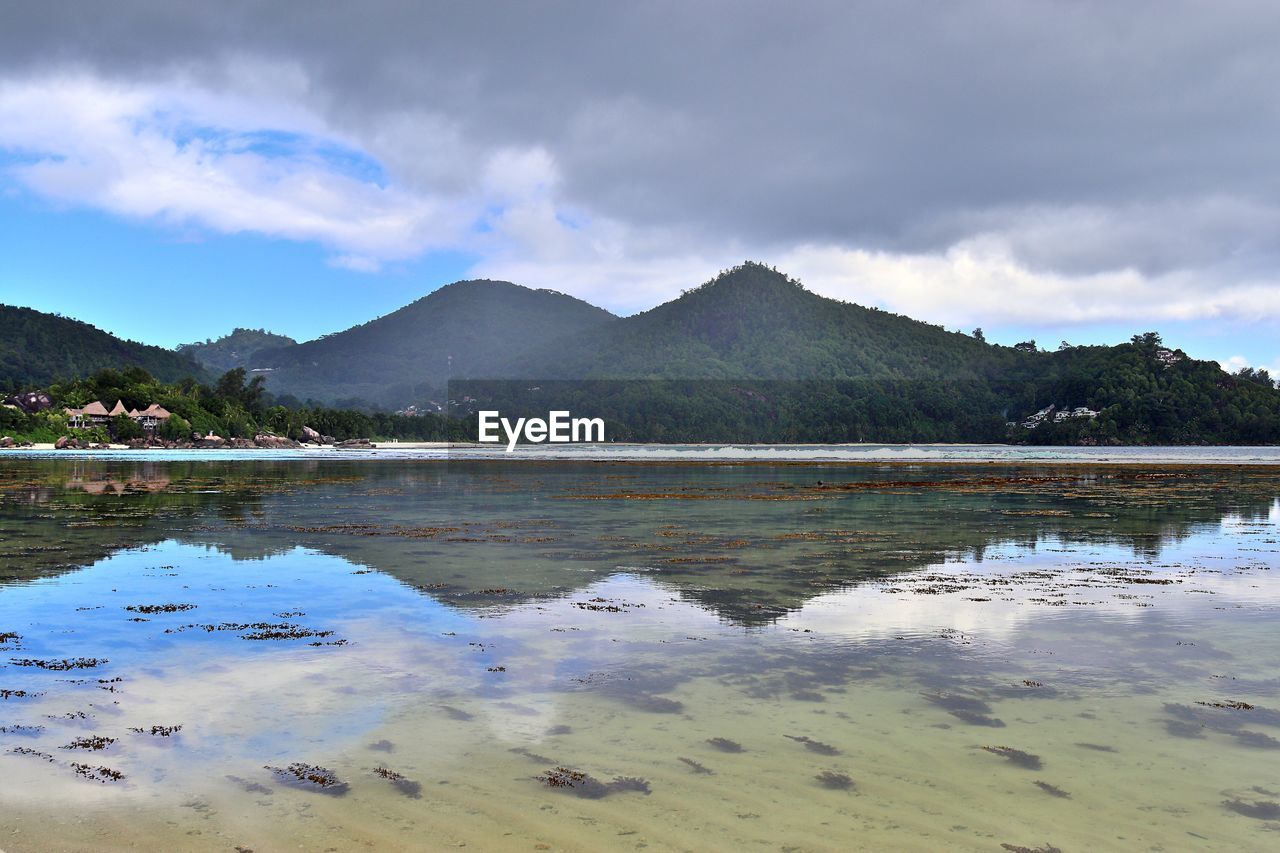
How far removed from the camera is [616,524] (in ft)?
98.9

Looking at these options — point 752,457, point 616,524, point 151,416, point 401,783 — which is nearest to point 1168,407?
point 752,457

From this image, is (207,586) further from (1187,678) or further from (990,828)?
(1187,678)

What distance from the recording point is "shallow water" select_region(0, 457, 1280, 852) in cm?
712

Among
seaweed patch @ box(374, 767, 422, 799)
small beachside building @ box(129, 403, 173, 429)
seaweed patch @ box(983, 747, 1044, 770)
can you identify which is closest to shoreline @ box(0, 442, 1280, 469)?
small beachside building @ box(129, 403, 173, 429)

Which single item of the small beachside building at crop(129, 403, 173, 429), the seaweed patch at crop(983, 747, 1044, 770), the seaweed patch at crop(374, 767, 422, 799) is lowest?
the seaweed patch at crop(374, 767, 422, 799)

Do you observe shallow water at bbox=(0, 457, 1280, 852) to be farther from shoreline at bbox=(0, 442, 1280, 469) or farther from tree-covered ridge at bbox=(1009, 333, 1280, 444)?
tree-covered ridge at bbox=(1009, 333, 1280, 444)

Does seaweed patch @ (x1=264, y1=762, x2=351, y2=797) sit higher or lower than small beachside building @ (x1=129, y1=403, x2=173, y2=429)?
lower

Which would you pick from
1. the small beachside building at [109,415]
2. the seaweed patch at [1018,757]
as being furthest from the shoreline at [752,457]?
the seaweed patch at [1018,757]

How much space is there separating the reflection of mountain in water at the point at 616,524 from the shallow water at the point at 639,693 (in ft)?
0.96

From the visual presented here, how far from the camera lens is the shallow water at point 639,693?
7.12 meters

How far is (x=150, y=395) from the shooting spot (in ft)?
517

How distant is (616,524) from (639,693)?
19.5 metres

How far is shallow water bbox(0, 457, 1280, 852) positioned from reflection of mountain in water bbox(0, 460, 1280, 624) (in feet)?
0.96

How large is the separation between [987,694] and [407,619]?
29.8ft
